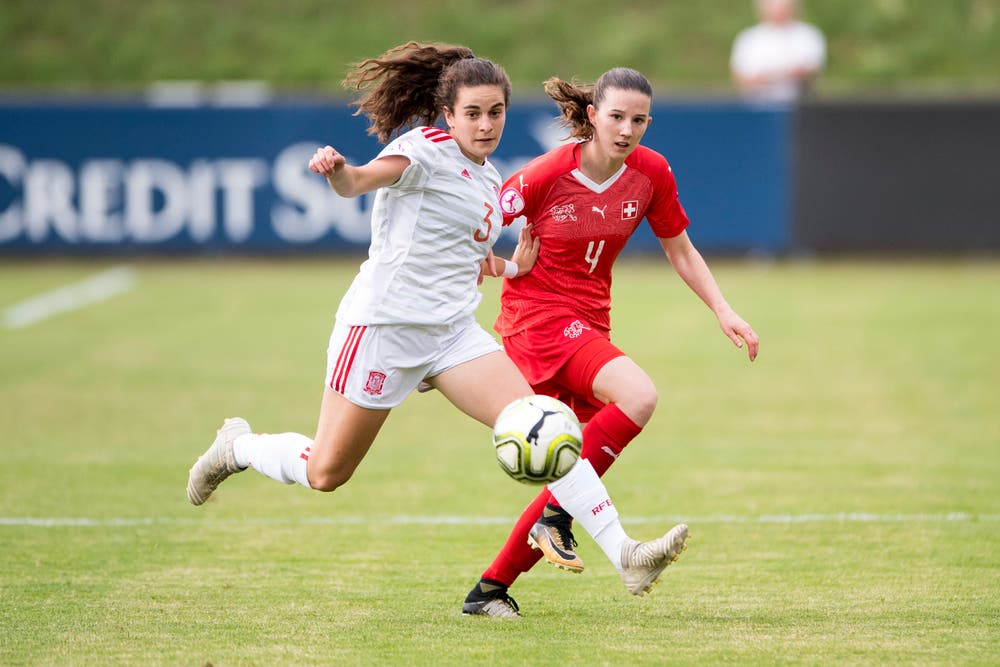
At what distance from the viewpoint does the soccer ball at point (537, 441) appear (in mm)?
5266

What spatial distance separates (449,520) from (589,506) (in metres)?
2.09

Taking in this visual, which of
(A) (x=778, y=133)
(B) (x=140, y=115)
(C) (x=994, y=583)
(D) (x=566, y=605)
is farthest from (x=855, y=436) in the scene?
(B) (x=140, y=115)

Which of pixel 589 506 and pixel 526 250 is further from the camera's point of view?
pixel 526 250

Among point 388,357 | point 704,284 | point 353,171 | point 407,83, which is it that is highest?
point 407,83

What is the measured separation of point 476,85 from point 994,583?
2.89 metres

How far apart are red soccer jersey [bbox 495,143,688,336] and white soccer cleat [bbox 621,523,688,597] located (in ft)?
3.78

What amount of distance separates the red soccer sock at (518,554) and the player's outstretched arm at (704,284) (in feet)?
3.28

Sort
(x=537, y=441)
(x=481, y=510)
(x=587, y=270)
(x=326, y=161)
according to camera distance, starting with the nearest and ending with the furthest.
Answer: (x=326, y=161) → (x=537, y=441) → (x=587, y=270) → (x=481, y=510)

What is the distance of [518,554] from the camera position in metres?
5.81

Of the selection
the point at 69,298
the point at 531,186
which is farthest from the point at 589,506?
the point at 69,298

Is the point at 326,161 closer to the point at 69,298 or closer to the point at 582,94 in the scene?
the point at 582,94

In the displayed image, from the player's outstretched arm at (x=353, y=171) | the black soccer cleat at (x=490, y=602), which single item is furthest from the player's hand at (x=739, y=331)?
the player's outstretched arm at (x=353, y=171)

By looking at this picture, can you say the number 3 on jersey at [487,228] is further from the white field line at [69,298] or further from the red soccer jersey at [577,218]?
the white field line at [69,298]

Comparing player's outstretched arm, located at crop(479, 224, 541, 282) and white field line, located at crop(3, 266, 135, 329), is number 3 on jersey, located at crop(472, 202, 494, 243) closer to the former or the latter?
player's outstretched arm, located at crop(479, 224, 541, 282)
